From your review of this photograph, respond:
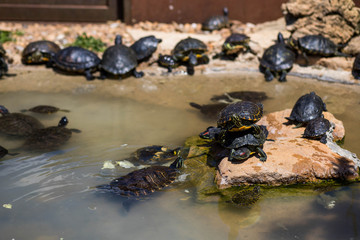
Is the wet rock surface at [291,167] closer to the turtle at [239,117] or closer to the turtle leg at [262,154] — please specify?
the turtle leg at [262,154]

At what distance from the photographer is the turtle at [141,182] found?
160 inches

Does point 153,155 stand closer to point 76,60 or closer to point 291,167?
point 291,167

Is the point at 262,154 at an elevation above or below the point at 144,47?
below

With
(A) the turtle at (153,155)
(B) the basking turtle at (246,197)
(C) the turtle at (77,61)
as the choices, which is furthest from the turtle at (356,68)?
(C) the turtle at (77,61)

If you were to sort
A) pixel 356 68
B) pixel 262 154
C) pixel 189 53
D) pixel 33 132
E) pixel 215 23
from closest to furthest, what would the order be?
pixel 262 154, pixel 33 132, pixel 356 68, pixel 189 53, pixel 215 23

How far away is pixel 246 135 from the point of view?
4395mm

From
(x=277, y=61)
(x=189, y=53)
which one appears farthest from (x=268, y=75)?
(x=189, y=53)

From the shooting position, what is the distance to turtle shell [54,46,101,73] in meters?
8.50

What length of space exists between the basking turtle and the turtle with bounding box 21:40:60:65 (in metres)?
6.64

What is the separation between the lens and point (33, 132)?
5430mm

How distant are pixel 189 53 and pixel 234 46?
114 centimetres

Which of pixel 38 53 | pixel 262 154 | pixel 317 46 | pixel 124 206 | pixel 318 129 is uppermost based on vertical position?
pixel 317 46

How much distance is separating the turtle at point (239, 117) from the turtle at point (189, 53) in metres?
4.53

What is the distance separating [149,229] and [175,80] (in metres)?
5.23
